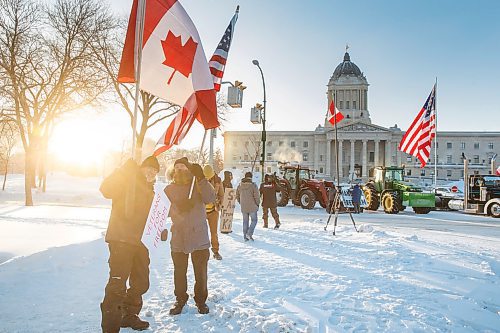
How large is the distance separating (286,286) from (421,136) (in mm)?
16003

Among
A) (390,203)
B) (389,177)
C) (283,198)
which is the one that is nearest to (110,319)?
(283,198)

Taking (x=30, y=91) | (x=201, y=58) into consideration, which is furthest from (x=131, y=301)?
(x=30, y=91)

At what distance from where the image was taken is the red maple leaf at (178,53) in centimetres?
537

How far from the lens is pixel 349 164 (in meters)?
101

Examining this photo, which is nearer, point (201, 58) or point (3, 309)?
point (3, 309)

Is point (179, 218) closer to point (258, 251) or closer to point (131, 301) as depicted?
point (131, 301)

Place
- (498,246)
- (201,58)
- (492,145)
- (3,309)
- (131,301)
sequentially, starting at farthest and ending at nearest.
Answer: (492,145) → (498,246) → (201,58) → (3,309) → (131,301)

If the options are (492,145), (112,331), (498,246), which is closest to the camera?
(112,331)

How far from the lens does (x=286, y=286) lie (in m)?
5.98

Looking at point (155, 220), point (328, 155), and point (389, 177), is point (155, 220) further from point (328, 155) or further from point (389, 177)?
point (328, 155)

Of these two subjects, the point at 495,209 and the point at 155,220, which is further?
the point at 495,209

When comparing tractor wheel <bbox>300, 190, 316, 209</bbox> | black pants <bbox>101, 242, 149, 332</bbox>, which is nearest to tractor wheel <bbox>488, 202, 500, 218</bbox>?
tractor wheel <bbox>300, 190, 316, 209</bbox>

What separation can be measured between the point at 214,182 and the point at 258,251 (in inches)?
78.2

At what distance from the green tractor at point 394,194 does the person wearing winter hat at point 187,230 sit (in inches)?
734
